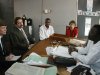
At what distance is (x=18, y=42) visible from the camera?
3369mm

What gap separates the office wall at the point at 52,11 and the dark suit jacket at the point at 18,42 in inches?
103

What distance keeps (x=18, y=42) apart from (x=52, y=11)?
9.29ft

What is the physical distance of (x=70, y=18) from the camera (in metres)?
5.92

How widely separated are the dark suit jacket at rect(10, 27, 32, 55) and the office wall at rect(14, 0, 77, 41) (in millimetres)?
2610

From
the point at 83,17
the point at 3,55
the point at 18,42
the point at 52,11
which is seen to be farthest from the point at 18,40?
the point at 83,17

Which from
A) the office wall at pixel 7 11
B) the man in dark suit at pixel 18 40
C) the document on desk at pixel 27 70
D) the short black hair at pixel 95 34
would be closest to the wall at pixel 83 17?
the office wall at pixel 7 11

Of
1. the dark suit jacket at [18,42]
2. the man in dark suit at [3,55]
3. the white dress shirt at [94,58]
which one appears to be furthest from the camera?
the dark suit jacket at [18,42]

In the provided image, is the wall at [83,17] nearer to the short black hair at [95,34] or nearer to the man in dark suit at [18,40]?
the man in dark suit at [18,40]

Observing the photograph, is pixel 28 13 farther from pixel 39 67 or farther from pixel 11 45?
pixel 39 67

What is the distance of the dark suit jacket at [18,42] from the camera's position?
10.7 ft

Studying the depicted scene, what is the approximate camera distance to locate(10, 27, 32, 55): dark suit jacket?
10.7ft

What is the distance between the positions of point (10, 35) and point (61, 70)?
1799 mm

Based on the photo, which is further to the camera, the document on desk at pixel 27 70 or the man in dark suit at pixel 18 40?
the man in dark suit at pixel 18 40

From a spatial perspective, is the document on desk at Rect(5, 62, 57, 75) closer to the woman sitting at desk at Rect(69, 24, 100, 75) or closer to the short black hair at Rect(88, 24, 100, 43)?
the woman sitting at desk at Rect(69, 24, 100, 75)
